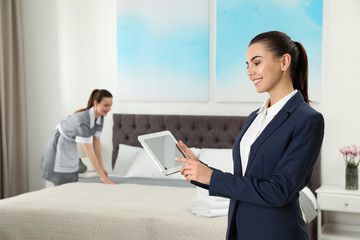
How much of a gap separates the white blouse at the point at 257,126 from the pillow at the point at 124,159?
3408 millimetres

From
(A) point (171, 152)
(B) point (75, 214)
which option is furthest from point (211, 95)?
(A) point (171, 152)

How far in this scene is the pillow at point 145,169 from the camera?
15.2ft

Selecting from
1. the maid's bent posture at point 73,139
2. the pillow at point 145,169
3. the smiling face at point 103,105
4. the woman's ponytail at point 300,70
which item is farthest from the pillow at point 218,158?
the woman's ponytail at point 300,70

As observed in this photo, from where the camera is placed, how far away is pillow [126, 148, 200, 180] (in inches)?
183

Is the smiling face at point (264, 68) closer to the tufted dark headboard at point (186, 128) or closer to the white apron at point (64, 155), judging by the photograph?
the white apron at point (64, 155)

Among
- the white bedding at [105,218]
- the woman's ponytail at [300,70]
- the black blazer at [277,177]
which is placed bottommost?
the white bedding at [105,218]

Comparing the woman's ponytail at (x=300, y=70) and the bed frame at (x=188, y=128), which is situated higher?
the woman's ponytail at (x=300, y=70)

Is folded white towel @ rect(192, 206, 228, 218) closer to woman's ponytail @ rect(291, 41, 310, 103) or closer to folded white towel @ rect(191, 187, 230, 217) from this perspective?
folded white towel @ rect(191, 187, 230, 217)

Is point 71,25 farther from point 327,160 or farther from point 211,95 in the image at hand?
point 327,160

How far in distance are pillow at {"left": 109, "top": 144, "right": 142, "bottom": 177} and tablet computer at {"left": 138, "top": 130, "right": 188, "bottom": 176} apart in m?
3.22

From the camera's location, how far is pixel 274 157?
147 cm

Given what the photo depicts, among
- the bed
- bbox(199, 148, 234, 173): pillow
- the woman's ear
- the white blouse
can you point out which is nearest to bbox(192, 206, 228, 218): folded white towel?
the bed

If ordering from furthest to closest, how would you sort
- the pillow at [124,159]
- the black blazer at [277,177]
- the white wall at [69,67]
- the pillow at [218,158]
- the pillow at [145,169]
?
the white wall at [69,67], the pillow at [124,159], the pillow at [145,169], the pillow at [218,158], the black blazer at [277,177]

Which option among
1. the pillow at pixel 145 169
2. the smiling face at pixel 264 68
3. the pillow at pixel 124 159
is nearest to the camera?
the smiling face at pixel 264 68
